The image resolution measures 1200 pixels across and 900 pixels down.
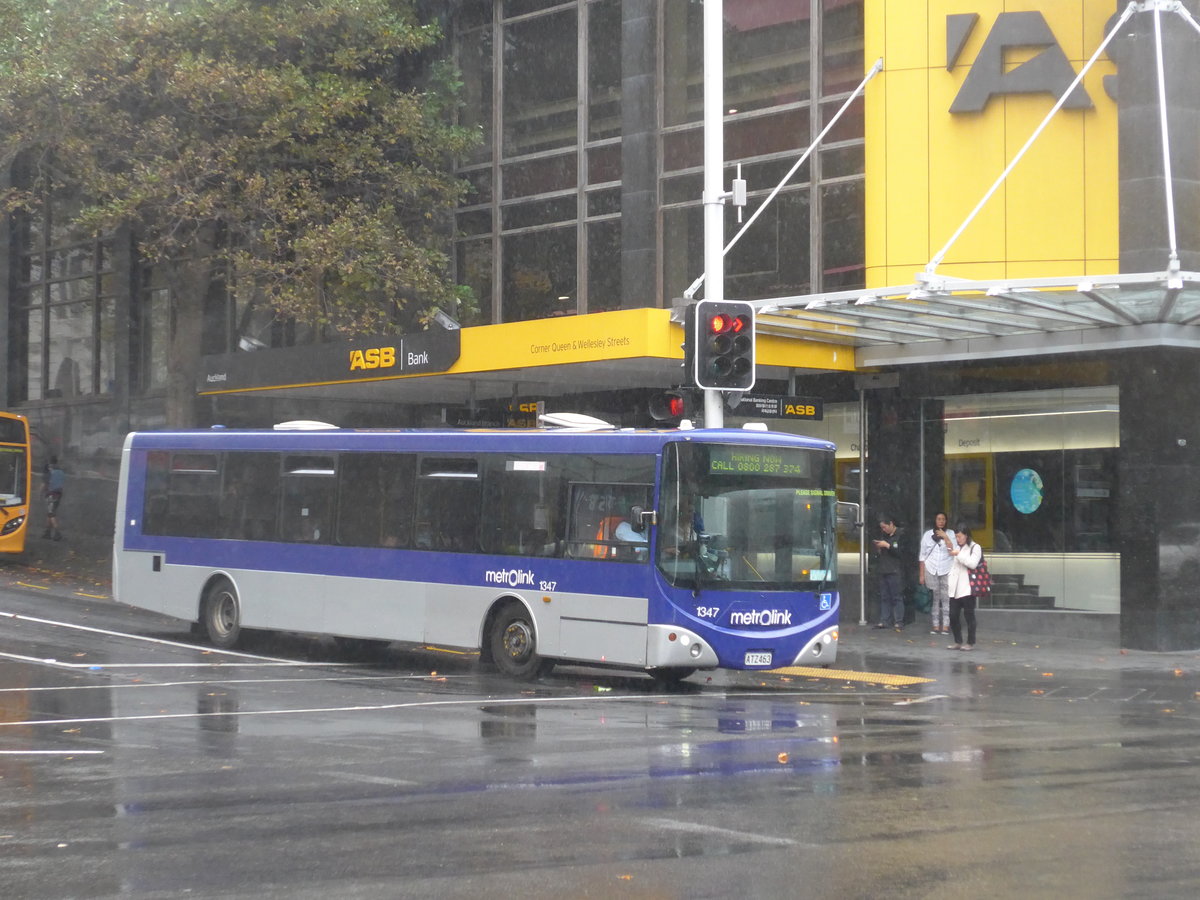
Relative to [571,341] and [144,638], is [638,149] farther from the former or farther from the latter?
[144,638]

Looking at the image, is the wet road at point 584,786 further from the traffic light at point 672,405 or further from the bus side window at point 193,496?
the bus side window at point 193,496

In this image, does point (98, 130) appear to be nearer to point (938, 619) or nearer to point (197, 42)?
point (197, 42)

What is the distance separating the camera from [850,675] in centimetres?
1769

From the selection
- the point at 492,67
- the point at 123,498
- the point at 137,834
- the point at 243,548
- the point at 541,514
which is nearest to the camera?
the point at 137,834

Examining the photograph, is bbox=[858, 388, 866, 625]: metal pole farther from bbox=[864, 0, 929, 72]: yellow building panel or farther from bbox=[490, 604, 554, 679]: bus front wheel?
bbox=[490, 604, 554, 679]: bus front wheel

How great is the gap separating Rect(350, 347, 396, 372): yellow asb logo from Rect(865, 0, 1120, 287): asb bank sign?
7.78m

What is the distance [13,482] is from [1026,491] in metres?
20.2

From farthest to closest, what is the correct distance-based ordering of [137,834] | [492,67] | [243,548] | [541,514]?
[492,67], [243,548], [541,514], [137,834]

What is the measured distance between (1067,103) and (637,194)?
7636 mm

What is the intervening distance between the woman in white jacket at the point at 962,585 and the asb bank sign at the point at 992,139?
3989mm

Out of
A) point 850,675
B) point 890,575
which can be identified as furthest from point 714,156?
point 890,575

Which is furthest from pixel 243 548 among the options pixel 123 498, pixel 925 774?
pixel 925 774

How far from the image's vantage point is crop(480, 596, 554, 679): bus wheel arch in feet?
53.7

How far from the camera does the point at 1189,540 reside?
20.1 metres
